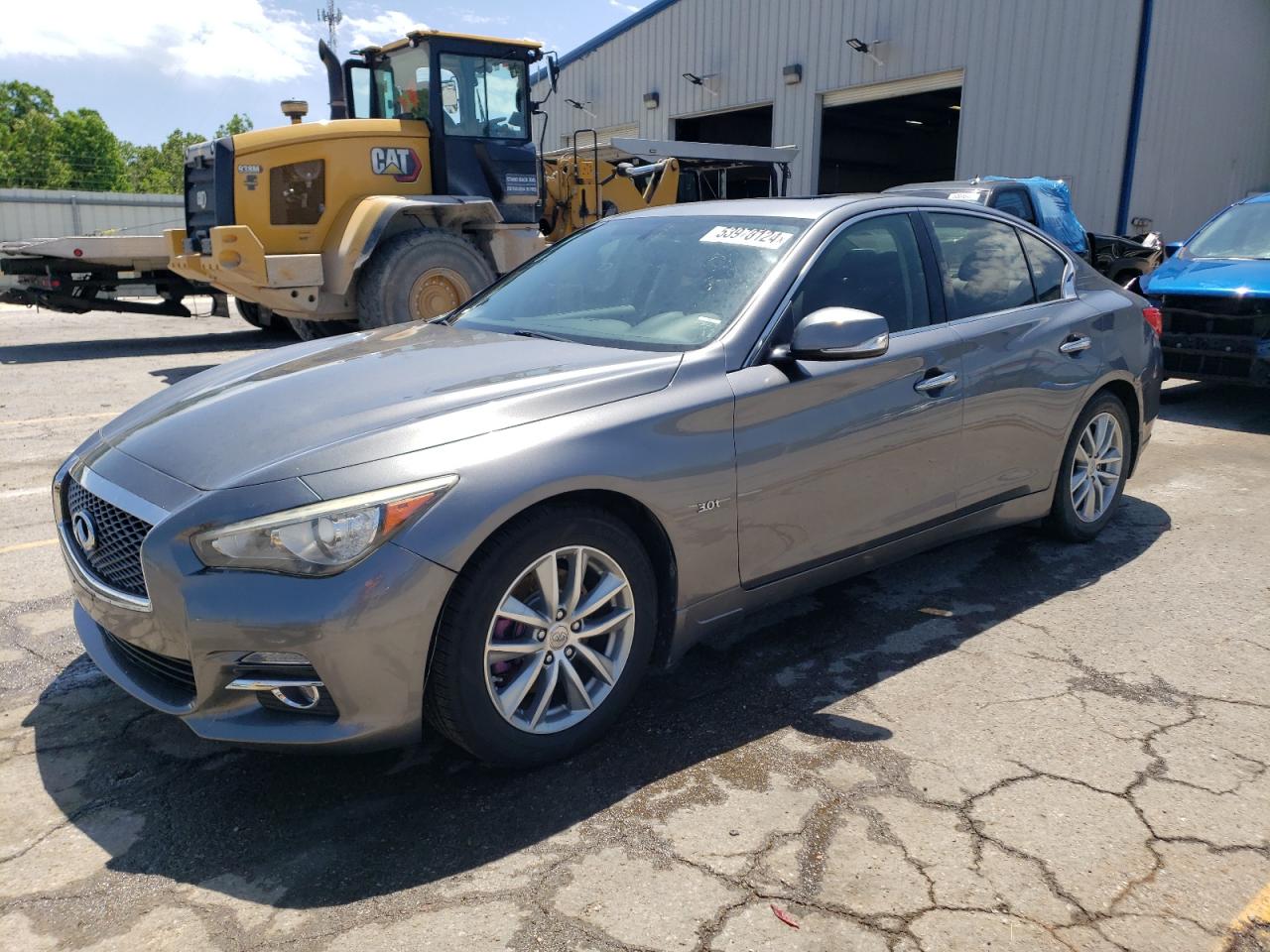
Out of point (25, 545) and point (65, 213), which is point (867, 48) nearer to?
point (25, 545)

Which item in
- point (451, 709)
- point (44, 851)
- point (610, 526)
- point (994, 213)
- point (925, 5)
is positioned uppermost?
point (925, 5)

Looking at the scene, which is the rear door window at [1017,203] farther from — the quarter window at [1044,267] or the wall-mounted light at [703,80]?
the wall-mounted light at [703,80]

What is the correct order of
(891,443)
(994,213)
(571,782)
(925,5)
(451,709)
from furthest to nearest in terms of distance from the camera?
1. (925,5)
2. (994,213)
3. (891,443)
4. (571,782)
5. (451,709)

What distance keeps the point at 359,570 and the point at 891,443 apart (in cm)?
200

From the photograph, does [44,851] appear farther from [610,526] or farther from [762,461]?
[762,461]

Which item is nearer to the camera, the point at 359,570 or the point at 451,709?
the point at 359,570

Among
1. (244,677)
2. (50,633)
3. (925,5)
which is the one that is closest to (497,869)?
(244,677)

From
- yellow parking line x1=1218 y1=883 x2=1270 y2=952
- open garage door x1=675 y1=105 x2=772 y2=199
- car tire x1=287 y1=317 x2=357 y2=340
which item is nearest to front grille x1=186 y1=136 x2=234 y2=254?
car tire x1=287 y1=317 x2=357 y2=340

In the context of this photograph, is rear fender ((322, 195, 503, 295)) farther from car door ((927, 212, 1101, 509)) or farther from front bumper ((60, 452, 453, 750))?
front bumper ((60, 452, 453, 750))

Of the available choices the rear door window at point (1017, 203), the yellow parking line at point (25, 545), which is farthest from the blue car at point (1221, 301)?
the yellow parking line at point (25, 545)

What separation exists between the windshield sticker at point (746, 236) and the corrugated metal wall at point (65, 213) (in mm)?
27197

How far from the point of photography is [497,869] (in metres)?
2.48

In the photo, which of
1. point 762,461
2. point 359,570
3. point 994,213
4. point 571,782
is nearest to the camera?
point 359,570

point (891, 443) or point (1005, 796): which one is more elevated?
point (891, 443)
